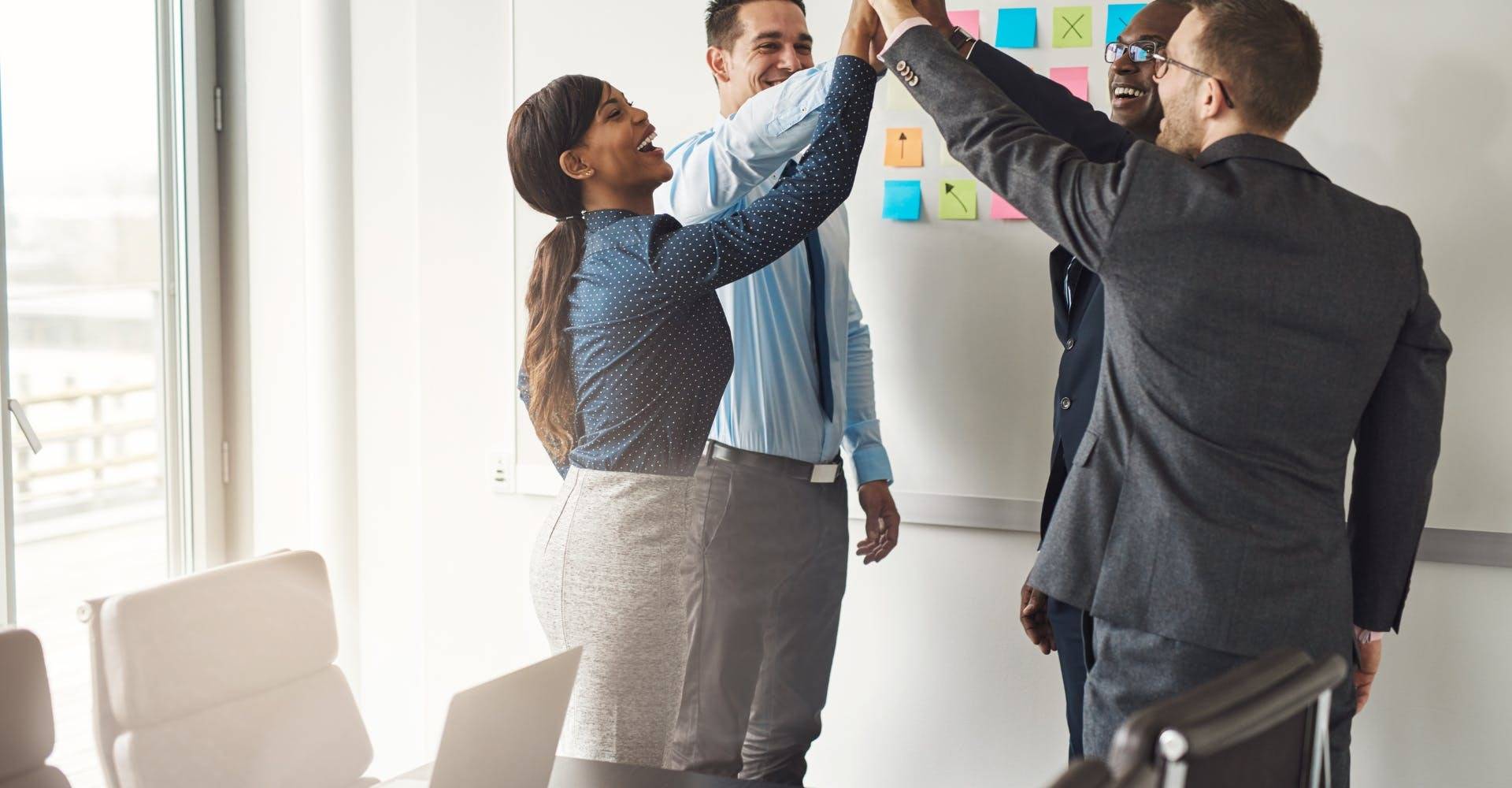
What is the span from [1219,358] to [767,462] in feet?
3.22

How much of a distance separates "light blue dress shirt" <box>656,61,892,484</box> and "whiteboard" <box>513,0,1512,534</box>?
8.1 inches

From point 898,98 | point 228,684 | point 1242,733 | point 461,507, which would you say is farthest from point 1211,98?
point 461,507

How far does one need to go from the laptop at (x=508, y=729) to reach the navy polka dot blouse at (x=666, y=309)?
1.97 feet

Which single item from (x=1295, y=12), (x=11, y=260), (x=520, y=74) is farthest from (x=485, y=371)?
(x=1295, y=12)

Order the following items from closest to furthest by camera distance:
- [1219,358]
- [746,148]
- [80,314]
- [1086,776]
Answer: [1086,776] → [1219,358] → [746,148] → [80,314]

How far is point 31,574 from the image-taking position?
2908mm

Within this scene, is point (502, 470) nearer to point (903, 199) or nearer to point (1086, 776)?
point (903, 199)

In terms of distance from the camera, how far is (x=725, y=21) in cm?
262

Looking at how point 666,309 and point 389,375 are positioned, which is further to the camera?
point 389,375

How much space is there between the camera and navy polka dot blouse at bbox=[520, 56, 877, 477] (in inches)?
72.2

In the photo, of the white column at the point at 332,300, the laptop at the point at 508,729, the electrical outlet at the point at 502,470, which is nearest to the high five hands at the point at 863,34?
the laptop at the point at 508,729

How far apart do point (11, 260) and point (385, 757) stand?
1.59 meters

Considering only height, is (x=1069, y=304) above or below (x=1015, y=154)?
below

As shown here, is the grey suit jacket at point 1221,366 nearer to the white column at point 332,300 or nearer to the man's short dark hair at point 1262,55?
the man's short dark hair at point 1262,55
